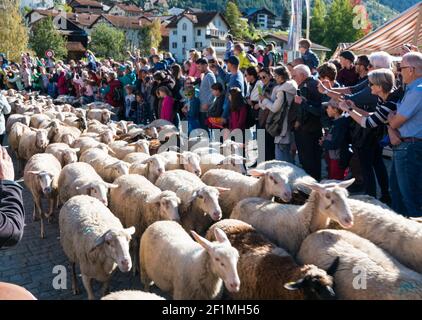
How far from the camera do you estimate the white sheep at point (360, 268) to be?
9.41ft

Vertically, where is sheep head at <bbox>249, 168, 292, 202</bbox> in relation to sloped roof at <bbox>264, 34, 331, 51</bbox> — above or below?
below

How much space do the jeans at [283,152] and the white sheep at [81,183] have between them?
269 centimetres

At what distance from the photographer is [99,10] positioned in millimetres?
106312

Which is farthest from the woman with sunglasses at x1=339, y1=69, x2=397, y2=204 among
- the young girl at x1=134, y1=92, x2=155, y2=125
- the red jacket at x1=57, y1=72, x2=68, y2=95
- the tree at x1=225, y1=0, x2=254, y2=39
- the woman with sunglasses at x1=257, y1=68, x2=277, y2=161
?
the tree at x1=225, y1=0, x2=254, y2=39

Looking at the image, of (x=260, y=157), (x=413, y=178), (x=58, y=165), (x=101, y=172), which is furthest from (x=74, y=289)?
(x=260, y=157)

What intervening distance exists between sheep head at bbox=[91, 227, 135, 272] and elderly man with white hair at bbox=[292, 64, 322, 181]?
3.20 meters

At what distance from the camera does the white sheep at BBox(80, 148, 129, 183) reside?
6125 mm

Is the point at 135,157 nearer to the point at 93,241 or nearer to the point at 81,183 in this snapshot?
the point at 81,183

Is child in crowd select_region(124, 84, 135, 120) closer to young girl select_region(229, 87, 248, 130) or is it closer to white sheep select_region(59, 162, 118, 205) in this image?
young girl select_region(229, 87, 248, 130)

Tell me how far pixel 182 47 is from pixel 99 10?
37577 mm

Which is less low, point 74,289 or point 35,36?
point 35,36

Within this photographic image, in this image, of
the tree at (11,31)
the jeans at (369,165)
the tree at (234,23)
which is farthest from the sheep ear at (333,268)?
the tree at (234,23)

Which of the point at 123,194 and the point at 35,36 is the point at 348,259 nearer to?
the point at 123,194
